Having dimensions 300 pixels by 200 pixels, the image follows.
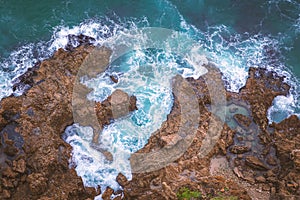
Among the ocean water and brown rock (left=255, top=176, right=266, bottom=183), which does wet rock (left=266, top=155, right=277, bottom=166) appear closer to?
brown rock (left=255, top=176, right=266, bottom=183)

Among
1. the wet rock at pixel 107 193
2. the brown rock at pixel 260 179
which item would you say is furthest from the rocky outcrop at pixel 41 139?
the brown rock at pixel 260 179

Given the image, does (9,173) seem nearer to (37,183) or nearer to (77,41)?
(37,183)

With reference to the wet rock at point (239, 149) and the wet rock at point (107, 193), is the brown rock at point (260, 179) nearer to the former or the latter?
the wet rock at point (239, 149)

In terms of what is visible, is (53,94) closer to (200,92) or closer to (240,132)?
(200,92)

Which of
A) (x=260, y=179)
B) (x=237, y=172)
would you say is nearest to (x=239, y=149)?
(x=237, y=172)

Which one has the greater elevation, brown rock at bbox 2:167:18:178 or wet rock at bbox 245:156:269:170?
wet rock at bbox 245:156:269:170

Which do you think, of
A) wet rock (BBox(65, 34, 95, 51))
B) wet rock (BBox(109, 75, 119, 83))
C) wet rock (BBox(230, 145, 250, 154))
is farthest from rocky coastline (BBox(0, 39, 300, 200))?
wet rock (BBox(109, 75, 119, 83))

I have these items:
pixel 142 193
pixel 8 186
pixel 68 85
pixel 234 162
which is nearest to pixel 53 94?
pixel 68 85
